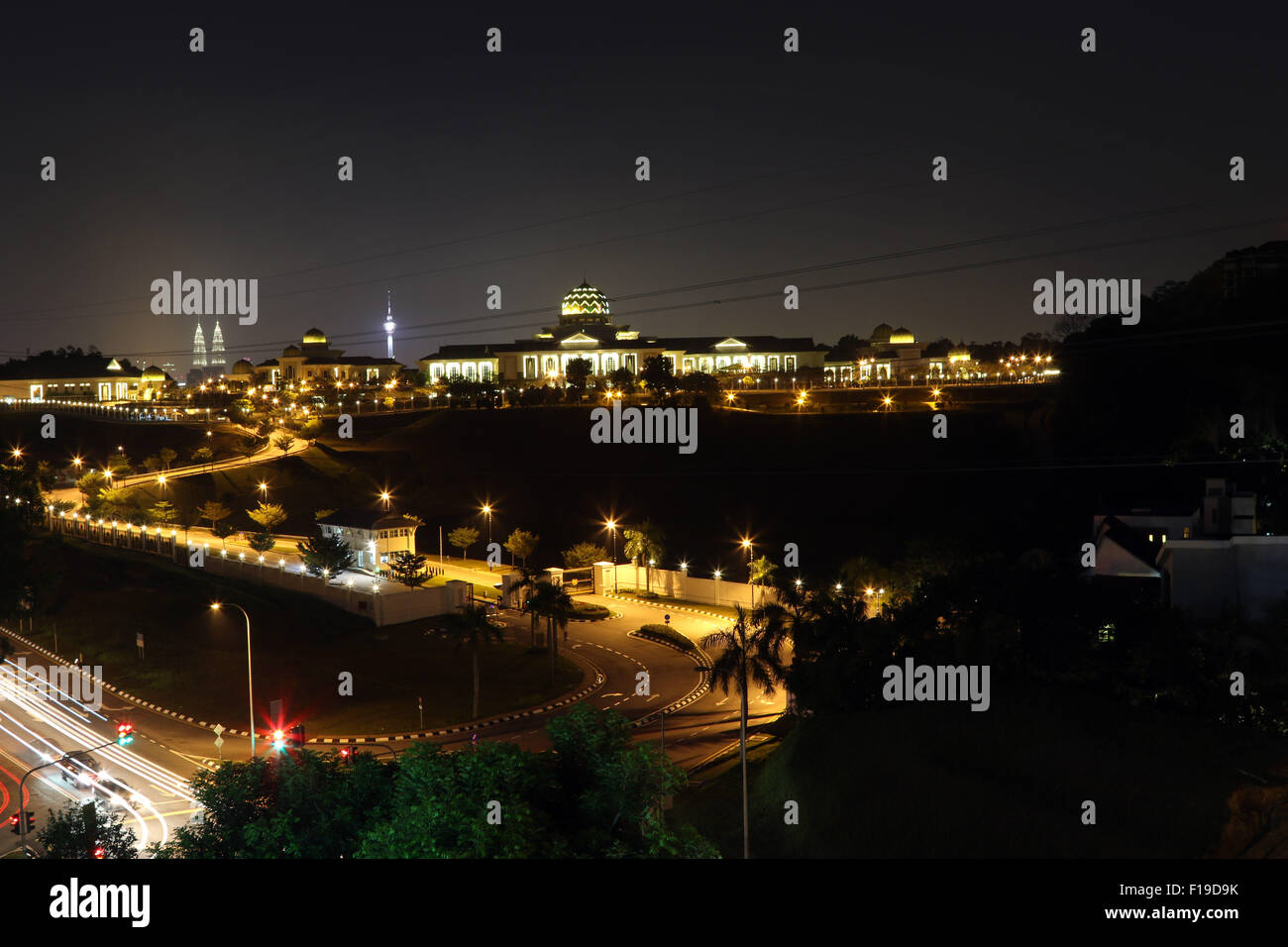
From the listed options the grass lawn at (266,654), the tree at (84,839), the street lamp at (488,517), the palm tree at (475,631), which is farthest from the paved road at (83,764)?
the street lamp at (488,517)

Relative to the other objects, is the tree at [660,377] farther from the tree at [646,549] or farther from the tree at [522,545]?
the tree at [646,549]

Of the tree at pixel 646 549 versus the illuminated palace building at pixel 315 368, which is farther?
the illuminated palace building at pixel 315 368

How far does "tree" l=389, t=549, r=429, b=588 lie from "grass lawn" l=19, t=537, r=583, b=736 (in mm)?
2568

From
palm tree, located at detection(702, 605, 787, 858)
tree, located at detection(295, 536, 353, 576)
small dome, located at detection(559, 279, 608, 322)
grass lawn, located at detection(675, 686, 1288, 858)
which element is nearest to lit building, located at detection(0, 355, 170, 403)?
small dome, located at detection(559, 279, 608, 322)

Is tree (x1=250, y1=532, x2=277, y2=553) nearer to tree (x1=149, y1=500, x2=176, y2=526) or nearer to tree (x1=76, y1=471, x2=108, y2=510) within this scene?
tree (x1=149, y1=500, x2=176, y2=526)

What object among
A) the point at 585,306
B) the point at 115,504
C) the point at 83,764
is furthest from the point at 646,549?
the point at 585,306

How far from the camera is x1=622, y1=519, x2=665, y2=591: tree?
156 feet

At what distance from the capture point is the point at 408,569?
42.1m

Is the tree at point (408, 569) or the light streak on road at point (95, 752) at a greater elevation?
the tree at point (408, 569)

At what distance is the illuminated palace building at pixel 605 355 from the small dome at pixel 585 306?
170 centimetres

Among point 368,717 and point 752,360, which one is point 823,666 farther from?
point 752,360

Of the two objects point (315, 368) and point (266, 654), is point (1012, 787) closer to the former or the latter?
point (266, 654)

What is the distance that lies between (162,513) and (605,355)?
6183 centimetres

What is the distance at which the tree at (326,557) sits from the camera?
138ft
